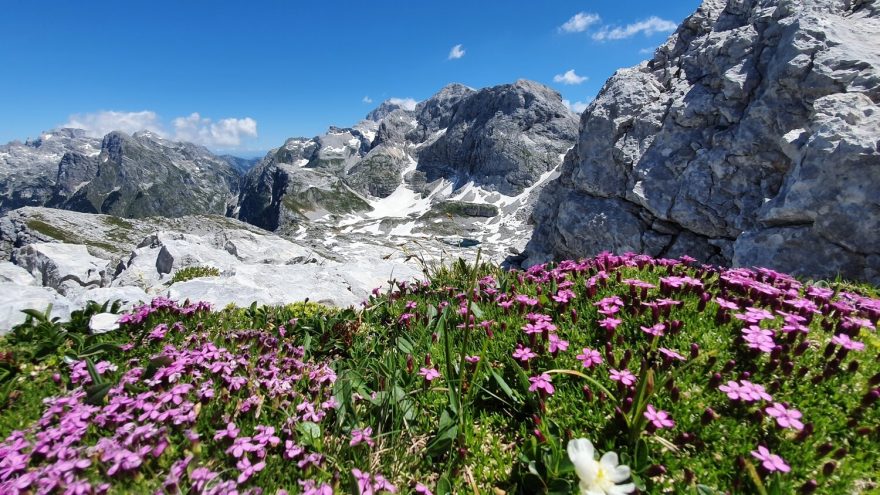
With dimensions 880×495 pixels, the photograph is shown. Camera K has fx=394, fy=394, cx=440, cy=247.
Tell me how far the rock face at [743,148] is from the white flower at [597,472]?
1024 inches

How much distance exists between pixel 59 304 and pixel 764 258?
3268 cm

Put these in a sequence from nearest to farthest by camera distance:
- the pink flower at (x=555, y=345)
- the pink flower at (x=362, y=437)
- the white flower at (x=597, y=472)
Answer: the white flower at (x=597, y=472)
the pink flower at (x=362, y=437)
the pink flower at (x=555, y=345)

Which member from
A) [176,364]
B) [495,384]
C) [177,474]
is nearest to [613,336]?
[495,384]

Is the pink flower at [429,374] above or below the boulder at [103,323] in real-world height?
above

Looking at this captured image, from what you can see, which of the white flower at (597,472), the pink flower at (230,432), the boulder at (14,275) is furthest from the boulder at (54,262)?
the white flower at (597,472)

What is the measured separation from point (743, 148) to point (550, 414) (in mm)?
40779

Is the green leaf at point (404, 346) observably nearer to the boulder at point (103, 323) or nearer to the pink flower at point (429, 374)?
the pink flower at point (429, 374)

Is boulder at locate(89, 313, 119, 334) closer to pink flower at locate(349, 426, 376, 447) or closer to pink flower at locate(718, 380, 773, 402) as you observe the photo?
pink flower at locate(349, 426, 376, 447)

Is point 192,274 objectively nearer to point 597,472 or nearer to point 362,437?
point 362,437

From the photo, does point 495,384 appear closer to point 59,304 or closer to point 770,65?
point 59,304

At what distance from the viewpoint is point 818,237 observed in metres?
21.8

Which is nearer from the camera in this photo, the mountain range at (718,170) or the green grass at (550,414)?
the green grass at (550,414)

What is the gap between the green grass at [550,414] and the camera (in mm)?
3021

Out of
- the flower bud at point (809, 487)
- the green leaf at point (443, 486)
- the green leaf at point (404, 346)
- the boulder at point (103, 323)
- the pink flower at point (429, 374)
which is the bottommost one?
the green leaf at point (443, 486)
